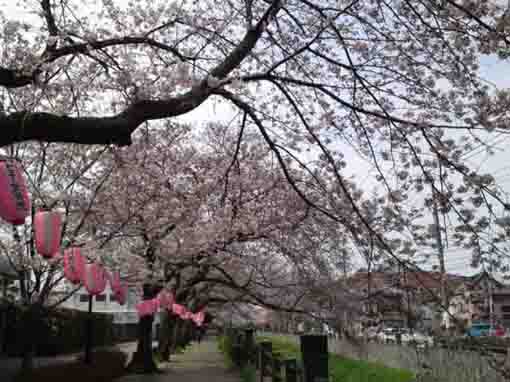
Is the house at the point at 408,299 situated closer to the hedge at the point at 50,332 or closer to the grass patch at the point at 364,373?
the grass patch at the point at 364,373

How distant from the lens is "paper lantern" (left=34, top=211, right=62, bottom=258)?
625 centimetres

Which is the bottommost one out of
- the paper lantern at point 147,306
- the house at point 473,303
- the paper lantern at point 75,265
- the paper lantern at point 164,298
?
the paper lantern at point 147,306

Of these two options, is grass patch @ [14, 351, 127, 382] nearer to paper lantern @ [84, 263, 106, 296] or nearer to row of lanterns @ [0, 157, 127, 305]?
paper lantern @ [84, 263, 106, 296]

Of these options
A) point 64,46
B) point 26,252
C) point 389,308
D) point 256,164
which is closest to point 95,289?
point 26,252

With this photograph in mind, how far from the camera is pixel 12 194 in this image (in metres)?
5.07

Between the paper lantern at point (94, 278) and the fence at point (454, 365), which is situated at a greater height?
the paper lantern at point (94, 278)

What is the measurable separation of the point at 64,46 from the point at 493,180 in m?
4.48

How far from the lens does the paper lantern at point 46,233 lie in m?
6.25

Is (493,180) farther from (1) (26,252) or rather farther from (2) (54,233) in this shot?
(1) (26,252)

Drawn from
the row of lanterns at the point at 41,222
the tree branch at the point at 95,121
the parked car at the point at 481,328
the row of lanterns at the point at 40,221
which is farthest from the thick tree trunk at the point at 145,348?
the parked car at the point at 481,328

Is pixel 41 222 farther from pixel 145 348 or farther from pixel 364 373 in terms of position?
pixel 145 348

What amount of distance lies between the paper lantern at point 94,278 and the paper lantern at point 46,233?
3.23 metres

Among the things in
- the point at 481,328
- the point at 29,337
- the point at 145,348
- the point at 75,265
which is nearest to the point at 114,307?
the point at 145,348

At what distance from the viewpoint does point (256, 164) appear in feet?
40.9
